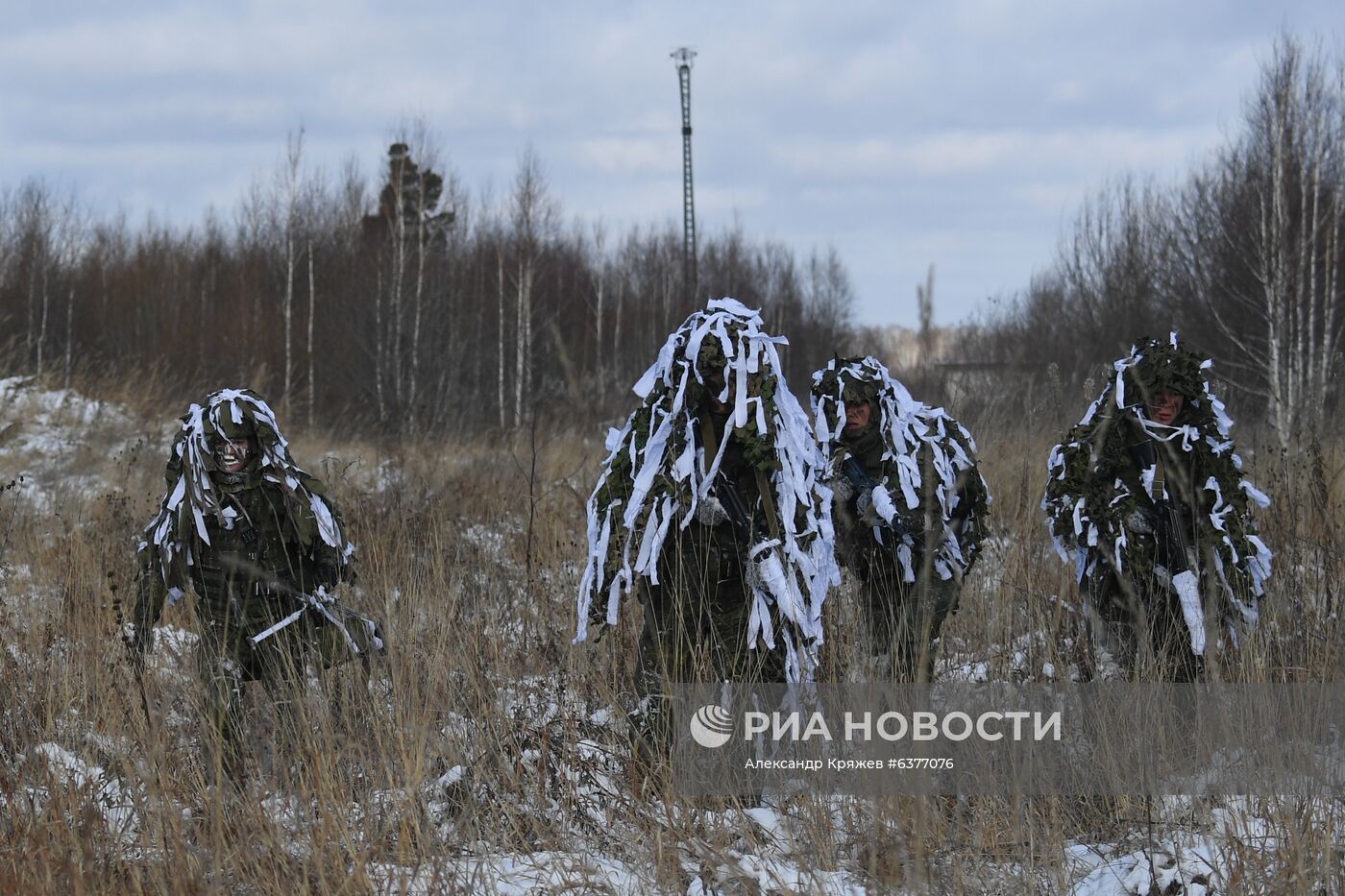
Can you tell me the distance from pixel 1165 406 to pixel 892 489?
3.55 feet

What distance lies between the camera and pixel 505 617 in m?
5.05

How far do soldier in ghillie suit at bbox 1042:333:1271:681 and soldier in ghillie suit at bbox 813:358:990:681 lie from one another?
1.75 ft

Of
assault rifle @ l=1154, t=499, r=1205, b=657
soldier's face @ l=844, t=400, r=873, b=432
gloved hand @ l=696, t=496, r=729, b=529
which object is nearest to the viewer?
gloved hand @ l=696, t=496, r=729, b=529

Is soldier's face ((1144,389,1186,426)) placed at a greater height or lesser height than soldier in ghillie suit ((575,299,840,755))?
greater

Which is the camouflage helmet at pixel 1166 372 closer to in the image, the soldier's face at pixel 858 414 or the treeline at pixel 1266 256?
the soldier's face at pixel 858 414

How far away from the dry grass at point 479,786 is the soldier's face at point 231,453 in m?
0.70

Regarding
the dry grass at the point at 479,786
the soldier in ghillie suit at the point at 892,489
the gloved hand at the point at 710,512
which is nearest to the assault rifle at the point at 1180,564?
the dry grass at the point at 479,786

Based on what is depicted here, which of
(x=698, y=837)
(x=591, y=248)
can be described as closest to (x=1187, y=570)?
(x=698, y=837)

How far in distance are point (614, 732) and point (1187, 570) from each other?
2113 millimetres

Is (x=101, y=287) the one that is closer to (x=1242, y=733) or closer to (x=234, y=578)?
(x=234, y=578)

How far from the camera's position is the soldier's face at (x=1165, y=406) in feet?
13.9

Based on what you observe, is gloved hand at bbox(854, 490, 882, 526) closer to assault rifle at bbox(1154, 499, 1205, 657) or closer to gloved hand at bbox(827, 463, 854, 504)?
gloved hand at bbox(827, 463, 854, 504)

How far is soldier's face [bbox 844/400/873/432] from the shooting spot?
4.82 m

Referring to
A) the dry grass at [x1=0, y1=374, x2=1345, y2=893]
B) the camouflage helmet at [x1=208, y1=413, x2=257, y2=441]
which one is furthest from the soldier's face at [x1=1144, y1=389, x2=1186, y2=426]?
the camouflage helmet at [x1=208, y1=413, x2=257, y2=441]
